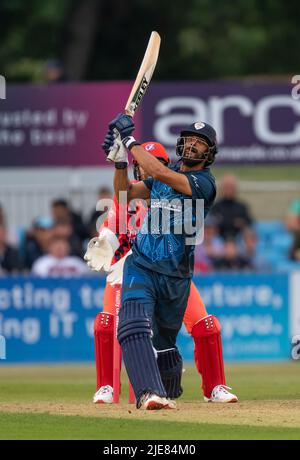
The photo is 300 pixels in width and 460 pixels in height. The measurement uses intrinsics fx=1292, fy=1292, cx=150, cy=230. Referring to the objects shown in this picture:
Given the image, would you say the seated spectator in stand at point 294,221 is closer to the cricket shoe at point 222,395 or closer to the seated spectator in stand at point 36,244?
the seated spectator in stand at point 36,244

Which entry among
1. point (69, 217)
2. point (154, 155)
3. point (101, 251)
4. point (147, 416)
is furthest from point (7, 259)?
point (147, 416)

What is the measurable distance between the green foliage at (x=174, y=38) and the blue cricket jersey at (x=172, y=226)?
19.2 meters

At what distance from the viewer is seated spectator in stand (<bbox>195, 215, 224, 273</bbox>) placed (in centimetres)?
1848

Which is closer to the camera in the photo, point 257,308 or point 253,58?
point 257,308

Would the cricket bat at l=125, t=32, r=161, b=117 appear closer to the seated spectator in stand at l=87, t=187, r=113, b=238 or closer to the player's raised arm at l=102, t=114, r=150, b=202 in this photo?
the player's raised arm at l=102, t=114, r=150, b=202

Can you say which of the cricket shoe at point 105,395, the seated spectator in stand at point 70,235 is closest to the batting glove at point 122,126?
the cricket shoe at point 105,395

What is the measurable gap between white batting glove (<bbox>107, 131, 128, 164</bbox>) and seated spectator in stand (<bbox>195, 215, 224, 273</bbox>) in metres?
8.29

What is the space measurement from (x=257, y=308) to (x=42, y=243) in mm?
3299

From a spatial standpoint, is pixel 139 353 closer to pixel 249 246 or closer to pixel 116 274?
pixel 116 274

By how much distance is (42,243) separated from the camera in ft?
61.7

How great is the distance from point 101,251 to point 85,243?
8135mm

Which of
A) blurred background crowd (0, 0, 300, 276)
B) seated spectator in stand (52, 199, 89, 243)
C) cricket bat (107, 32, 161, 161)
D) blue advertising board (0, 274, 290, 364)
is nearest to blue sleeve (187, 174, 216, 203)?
cricket bat (107, 32, 161, 161)
